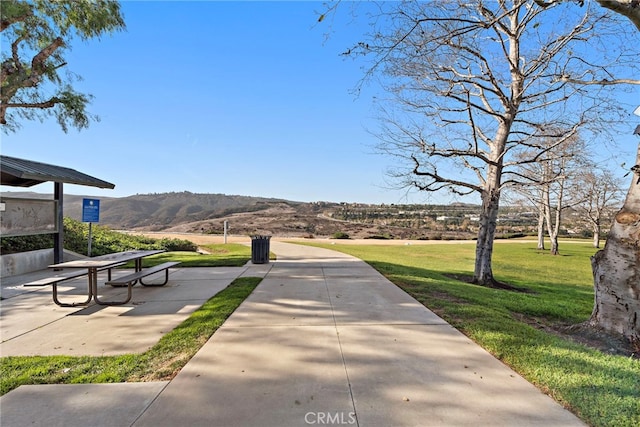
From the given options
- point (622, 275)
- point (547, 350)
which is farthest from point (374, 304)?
point (622, 275)

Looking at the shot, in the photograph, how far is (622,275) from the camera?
13.8 feet

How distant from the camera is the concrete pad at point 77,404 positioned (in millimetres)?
2377

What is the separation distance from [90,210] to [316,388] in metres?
10.7

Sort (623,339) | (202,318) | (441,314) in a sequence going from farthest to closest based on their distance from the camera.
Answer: (441,314), (202,318), (623,339)

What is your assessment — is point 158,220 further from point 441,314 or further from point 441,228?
point 441,314

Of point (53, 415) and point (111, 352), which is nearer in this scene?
point (53, 415)

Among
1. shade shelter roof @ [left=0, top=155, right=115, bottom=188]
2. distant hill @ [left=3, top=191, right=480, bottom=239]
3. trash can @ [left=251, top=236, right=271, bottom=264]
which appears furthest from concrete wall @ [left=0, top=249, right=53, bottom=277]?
distant hill @ [left=3, top=191, right=480, bottom=239]

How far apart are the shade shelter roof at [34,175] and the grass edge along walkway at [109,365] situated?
5.23m

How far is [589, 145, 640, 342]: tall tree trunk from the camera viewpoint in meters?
4.12

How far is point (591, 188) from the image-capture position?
23.5 metres

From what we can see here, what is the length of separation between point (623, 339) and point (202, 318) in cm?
554

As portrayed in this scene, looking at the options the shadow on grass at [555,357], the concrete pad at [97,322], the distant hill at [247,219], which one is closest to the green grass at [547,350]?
the shadow on grass at [555,357]

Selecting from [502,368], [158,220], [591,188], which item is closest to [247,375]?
[502,368]

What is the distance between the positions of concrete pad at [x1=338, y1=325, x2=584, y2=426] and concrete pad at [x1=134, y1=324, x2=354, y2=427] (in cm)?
22
